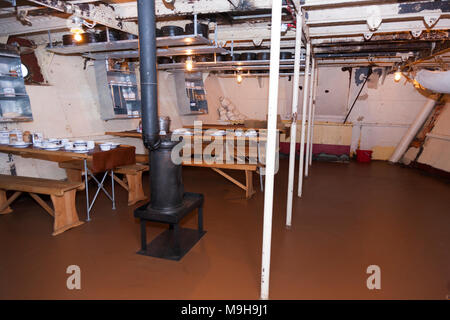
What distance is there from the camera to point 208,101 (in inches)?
385

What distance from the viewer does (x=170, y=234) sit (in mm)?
3693

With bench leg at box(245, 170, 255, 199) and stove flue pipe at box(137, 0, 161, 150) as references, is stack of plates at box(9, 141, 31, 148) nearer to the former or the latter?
stove flue pipe at box(137, 0, 161, 150)

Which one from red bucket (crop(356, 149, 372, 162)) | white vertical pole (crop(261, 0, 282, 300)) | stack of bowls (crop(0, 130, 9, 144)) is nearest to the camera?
white vertical pole (crop(261, 0, 282, 300))

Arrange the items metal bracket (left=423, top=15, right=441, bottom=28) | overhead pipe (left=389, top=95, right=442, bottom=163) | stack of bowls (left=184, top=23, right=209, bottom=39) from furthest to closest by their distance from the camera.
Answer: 1. overhead pipe (left=389, top=95, right=442, bottom=163)
2. stack of bowls (left=184, top=23, right=209, bottom=39)
3. metal bracket (left=423, top=15, right=441, bottom=28)

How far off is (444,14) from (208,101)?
22.9 ft

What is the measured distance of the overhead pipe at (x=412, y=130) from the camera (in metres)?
8.25

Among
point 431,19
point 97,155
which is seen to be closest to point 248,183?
point 97,155

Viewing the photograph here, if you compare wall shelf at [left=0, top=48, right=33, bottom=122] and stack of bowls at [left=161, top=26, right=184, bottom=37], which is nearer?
stack of bowls at [left=161, top=26, right=184, bottom=37]

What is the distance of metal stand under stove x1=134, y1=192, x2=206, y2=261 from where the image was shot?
10.1 feet

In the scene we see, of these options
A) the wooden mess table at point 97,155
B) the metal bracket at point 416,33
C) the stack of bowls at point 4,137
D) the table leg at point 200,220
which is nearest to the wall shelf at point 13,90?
the stack of bowls at point 4,137

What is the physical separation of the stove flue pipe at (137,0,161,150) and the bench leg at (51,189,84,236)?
5.14 ft

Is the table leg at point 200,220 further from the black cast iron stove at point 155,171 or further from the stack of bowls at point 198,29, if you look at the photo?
the stack of bowls at point 198,29

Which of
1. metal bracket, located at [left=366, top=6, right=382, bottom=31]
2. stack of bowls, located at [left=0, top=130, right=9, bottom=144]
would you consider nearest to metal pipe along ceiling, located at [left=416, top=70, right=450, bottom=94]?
metal bracket, located at [left=366, top=6, right=382, bottom=31]
